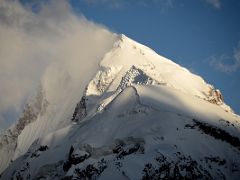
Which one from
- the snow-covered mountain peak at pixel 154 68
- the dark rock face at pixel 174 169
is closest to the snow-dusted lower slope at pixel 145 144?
the dark rock face at pixel 174 169

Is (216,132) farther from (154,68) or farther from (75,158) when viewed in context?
(154,68)

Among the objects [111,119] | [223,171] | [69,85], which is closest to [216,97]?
[111,119]

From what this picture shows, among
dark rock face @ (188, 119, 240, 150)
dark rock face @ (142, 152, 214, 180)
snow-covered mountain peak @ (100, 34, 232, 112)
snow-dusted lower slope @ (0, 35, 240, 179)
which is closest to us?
dark rock face @ (142, 152, 214, 180)

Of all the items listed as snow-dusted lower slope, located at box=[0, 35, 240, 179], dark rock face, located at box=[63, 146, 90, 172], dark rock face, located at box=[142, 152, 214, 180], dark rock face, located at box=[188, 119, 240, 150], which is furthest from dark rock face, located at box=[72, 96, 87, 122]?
dark rock face, located at box=[142, 152, 214, 180]

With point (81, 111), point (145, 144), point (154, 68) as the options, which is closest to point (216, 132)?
point (145, 144)

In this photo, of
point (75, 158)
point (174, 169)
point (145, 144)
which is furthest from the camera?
point (75, 158)

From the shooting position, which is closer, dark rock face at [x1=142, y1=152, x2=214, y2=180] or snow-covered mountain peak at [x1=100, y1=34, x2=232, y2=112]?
dark rock face at [x1=142, y1=152, x2=214, y2=180]

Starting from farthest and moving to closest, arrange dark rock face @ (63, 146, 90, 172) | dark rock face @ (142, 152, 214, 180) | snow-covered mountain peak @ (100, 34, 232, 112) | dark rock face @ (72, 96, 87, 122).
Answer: dark rock face @ (72, 96, 87, 122) < snow-covered mountain peak @ (100, 34, 232, 112) < dark rock face @ (63, 146, 90, 172) < dark rock face @ (142, 152, 214, 180)

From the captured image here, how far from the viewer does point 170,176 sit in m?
33.8

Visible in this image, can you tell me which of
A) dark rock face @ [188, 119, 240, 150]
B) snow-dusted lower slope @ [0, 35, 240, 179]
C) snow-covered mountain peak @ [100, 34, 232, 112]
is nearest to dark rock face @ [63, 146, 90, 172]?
snow-dusted lower slope @ [0, 35, 240, 179]

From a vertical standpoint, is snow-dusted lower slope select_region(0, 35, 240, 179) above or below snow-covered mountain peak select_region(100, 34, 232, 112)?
below

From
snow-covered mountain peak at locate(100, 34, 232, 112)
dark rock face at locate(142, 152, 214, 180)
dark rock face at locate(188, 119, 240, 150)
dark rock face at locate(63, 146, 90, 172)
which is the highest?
snow-covered mountain peak at locate(100, 34, 232, 112)

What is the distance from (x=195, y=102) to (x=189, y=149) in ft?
42.4

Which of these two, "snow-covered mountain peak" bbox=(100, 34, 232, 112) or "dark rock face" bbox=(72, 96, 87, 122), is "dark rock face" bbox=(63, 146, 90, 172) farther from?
"dark rock face" bbox=(72, 96, 87, 122)
